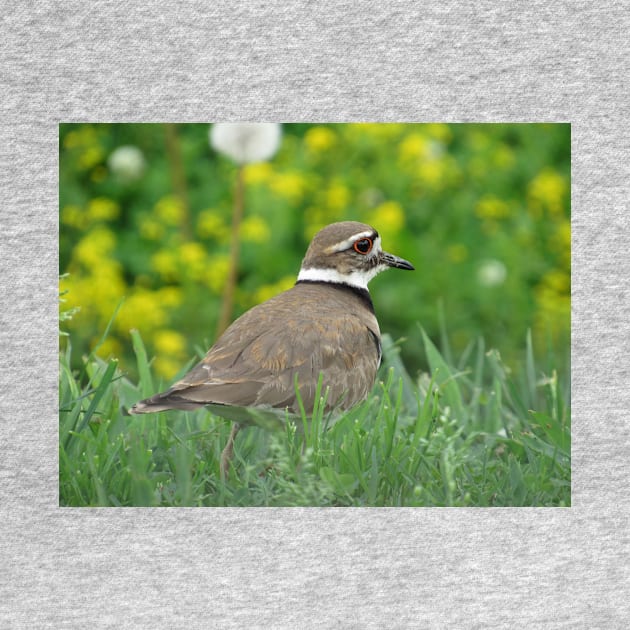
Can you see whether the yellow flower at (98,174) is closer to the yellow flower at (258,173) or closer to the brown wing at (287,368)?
the yellow flower at (258,173)

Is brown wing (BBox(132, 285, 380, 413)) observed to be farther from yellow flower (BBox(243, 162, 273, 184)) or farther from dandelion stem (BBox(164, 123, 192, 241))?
yellow flower (BBox(243, 162, 273, 184))

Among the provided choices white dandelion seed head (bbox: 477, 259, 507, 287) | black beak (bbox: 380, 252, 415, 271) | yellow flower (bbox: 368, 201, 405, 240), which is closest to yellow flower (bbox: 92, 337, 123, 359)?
yellow flower (bbox: 368, 201, 405, 240)

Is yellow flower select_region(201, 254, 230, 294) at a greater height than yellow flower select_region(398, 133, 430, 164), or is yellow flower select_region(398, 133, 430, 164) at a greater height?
yellow flower select_region(398, 133, 430, 164)

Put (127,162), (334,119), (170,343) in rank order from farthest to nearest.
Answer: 1. (170,343)
2. (127,162)
3. (334,119)

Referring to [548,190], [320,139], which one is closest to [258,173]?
[320,139]

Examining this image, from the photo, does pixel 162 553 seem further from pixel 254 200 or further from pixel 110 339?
pixel 254 200

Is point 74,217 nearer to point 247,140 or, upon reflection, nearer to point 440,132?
point 247,140
